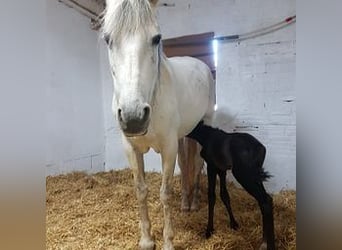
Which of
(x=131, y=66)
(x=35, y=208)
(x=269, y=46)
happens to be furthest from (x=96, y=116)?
(x=35, y=208)

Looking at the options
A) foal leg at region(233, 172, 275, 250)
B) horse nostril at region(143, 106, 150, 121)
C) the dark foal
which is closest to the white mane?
horse nostril at region(143, 106, 150, 121)

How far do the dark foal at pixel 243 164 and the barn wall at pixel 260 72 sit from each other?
650mm

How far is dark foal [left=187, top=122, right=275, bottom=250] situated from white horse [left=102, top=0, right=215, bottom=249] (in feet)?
0.60

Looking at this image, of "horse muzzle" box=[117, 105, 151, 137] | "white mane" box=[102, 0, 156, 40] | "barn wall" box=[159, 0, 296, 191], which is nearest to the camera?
"horse muzzle" box=[117, 105, 151, 137]

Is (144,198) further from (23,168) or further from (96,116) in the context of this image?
(96,116)

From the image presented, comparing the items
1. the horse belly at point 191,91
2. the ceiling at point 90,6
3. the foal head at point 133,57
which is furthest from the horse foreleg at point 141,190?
the ceiling at point 90,6

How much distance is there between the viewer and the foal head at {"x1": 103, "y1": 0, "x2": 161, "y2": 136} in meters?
0.93

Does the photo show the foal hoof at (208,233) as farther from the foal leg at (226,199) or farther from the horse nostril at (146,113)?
the horse nostril at (146,113)

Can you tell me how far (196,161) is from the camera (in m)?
1.95

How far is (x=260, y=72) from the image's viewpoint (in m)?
2.18

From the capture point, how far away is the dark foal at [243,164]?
127 centimetres

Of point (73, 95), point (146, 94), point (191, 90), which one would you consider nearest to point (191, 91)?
point (191, 90)

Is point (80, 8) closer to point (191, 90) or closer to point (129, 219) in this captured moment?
point (191, 90)

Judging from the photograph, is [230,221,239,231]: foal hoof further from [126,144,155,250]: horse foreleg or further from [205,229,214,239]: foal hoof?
[126,144,155,250]: horse foreleg
